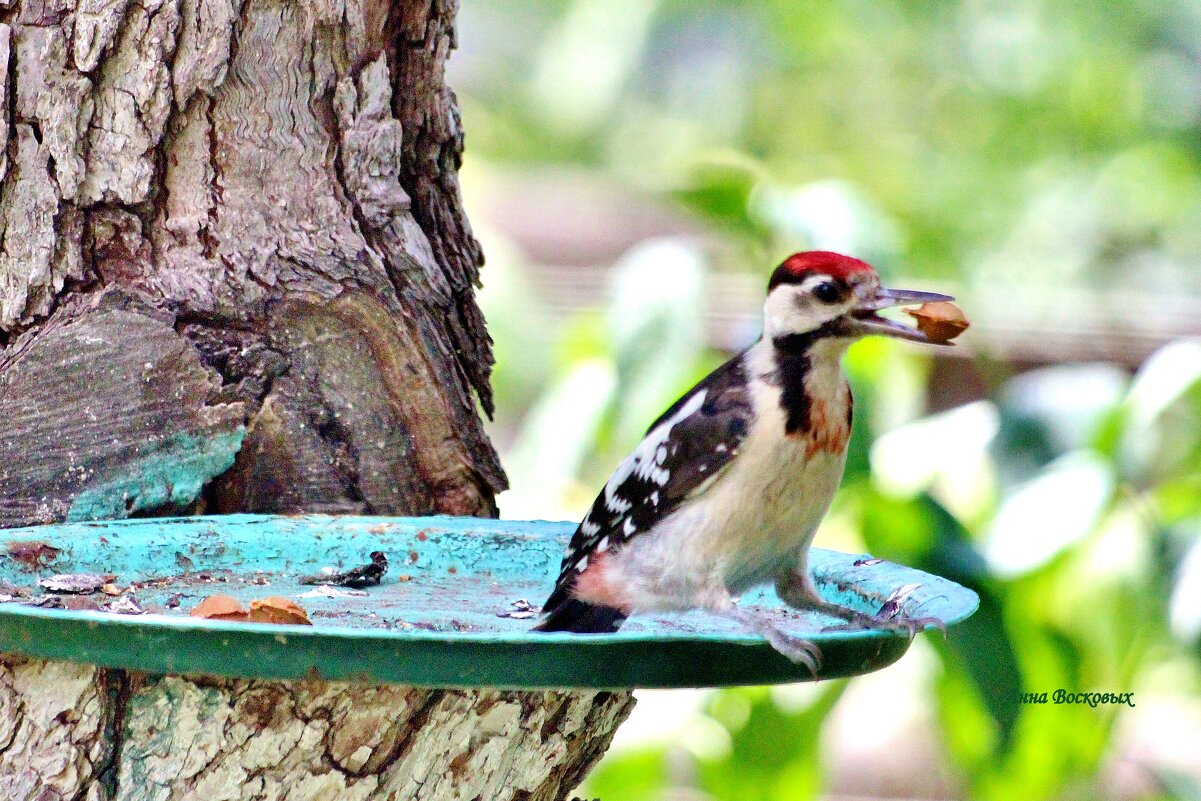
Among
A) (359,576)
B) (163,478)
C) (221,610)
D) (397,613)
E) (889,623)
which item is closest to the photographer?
(221,610)

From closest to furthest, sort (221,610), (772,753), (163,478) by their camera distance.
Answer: (221,610) → (163,478) → (772,753)

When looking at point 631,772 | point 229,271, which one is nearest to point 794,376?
point 229,271

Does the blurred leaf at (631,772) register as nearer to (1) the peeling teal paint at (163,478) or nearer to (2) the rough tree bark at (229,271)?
(2) the rough tree bark at (229,271)

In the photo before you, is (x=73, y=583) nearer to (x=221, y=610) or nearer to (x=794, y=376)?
(x=221, y=610)

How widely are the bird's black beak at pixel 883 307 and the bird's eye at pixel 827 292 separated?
33 millimetres

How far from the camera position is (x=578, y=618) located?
238 centimetres

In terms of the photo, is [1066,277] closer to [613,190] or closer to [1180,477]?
[613,190]

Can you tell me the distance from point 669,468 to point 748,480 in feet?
0.45

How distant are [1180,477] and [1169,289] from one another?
15.4 ft

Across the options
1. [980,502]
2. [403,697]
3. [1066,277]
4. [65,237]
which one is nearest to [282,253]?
[65,237]

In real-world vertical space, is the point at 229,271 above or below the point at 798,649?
above

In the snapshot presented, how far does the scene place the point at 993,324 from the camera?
543 cm

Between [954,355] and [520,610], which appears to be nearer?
[520,610]

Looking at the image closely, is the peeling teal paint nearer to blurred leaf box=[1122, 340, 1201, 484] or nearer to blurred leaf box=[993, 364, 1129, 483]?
blurred leaf box=[993, 364, 1129, 483]
